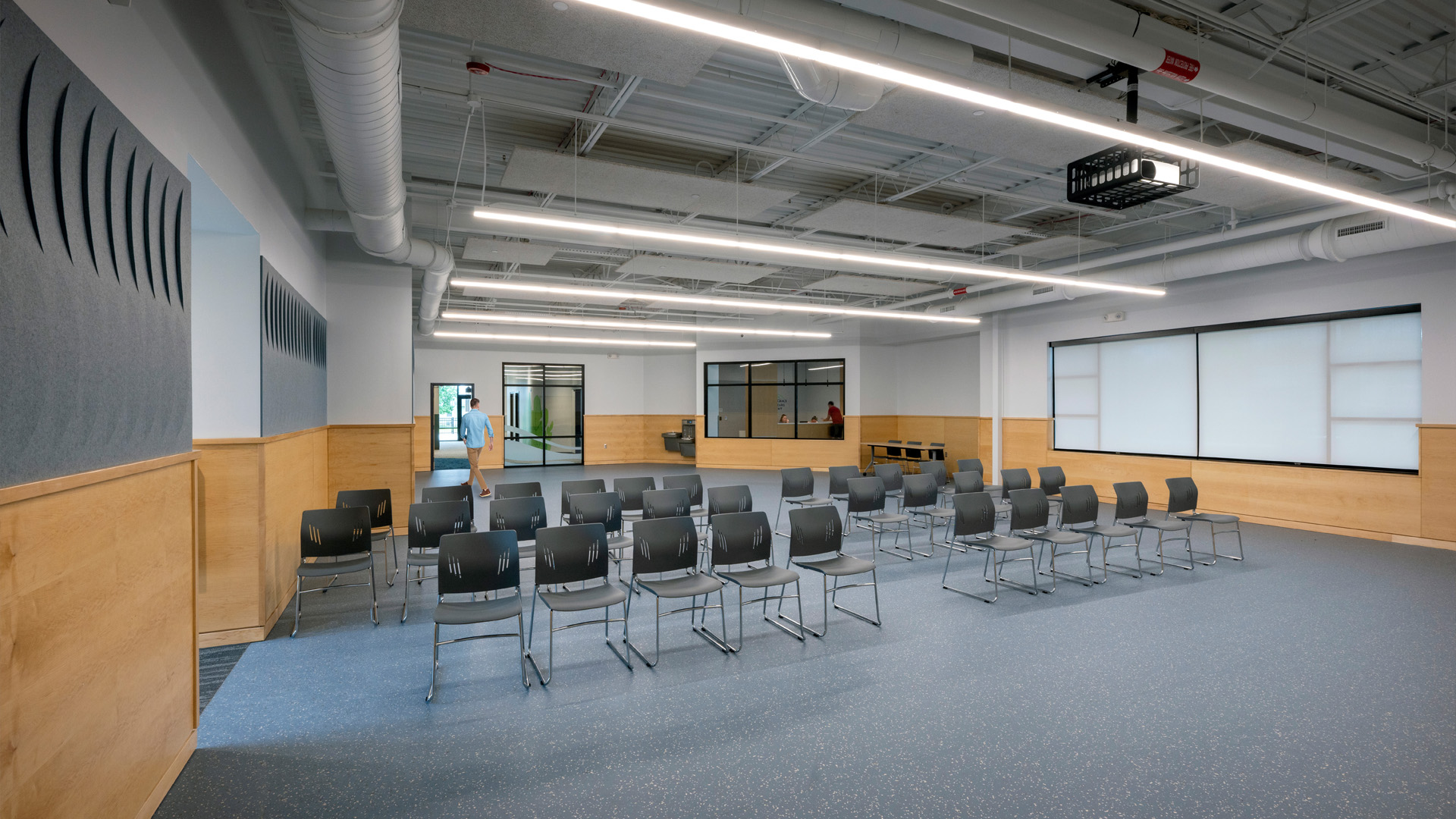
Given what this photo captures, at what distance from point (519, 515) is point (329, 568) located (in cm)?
139

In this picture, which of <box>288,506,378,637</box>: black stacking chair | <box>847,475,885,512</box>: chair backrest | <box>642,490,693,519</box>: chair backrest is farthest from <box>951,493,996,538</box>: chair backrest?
<box>288,506,378,637</box>: black stacking chair

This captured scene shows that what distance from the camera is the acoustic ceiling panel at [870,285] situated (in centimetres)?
1030

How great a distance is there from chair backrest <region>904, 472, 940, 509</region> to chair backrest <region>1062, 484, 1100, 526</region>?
1.23 metres

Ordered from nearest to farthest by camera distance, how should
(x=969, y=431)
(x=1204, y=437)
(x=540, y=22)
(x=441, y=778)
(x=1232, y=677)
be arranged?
(x=441, y=778) < (x=540, y=22) < (x=1232, y=677) < (x=1204, y=437) < (x=969, y=431)

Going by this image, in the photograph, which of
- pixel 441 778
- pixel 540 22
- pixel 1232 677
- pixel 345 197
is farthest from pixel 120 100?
Answer: pixel 1232 677

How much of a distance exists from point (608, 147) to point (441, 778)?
5.06 metres

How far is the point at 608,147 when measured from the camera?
19.8 feet

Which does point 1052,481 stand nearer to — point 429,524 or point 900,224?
point 900,224

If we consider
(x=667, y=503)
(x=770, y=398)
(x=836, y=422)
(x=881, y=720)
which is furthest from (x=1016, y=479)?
(x=770, y=398)

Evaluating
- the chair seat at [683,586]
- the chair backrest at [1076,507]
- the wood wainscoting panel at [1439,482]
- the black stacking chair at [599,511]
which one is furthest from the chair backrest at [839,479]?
the wood wainscoting panel at [1439,482]

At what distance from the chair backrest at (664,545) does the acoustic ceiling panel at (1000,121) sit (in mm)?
3065

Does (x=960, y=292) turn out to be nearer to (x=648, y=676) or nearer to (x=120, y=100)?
(x=648, y=676)

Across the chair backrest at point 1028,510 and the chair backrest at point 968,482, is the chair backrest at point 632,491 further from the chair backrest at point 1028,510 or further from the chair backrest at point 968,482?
the chair backrest at point 968,482

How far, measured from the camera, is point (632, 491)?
266 inches
